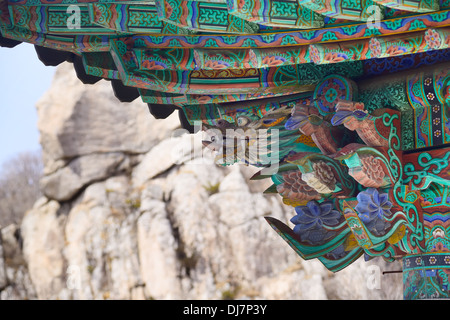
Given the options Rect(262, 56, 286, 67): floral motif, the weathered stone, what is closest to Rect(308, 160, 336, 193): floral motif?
Rect(262, 56, 286, 67): floral motif

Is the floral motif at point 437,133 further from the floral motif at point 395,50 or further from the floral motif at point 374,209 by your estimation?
the floral motif at point 395,50

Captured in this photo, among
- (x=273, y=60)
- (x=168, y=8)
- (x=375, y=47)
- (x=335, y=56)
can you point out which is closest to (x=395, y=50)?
(x=375, y=47)

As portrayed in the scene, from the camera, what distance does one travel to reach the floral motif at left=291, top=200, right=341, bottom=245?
406 centimetres

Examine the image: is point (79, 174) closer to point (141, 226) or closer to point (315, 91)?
point (141, 226)

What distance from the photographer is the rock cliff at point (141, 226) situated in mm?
16516

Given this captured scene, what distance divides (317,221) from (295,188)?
25 centimetres

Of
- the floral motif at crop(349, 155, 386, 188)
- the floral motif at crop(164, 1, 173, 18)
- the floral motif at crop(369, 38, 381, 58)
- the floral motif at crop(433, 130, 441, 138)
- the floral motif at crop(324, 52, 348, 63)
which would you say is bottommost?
the floral motif at crop(349, 155, 386, 188)

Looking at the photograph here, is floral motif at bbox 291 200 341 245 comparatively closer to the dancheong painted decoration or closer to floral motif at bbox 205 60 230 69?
the dancheong painted decoration

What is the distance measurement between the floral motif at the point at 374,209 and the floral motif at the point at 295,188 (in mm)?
488

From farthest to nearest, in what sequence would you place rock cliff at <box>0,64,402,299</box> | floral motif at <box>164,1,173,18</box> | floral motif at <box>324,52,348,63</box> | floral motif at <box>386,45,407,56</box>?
rock cliff at <box>0,64,402,299</box>, floral motif at <box>324,52,348,63</box>, floral motif at <box>386,45,407,56</box>, floral motif at <box>164,1,173,18</box>

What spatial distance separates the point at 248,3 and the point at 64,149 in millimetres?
16552
